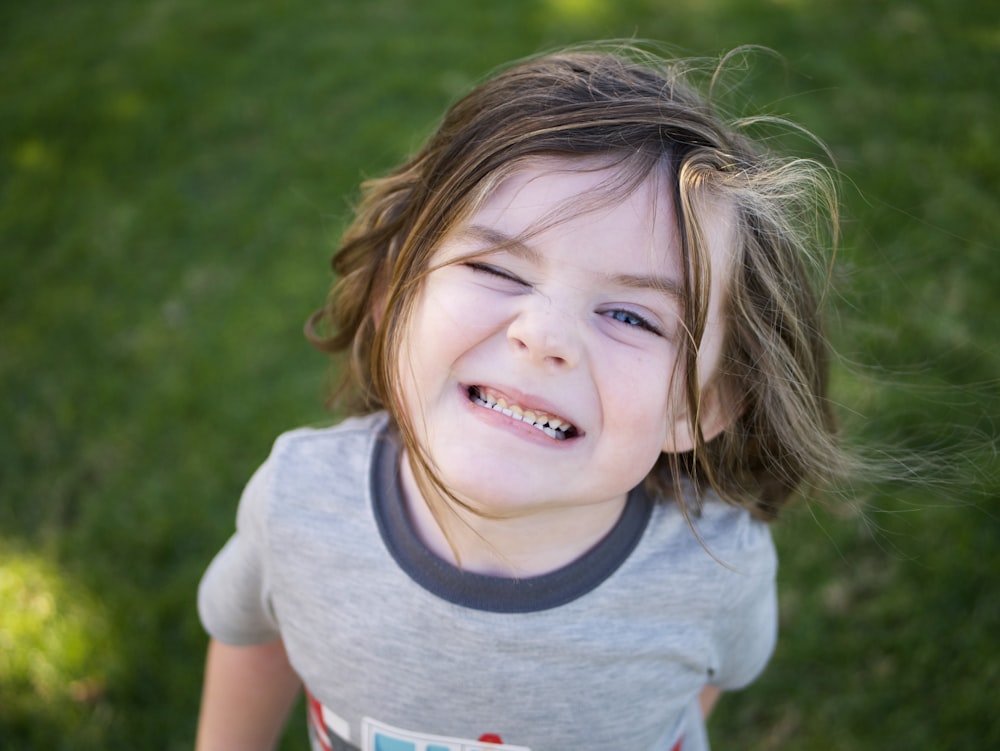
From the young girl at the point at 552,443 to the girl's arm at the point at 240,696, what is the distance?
0.04 feet

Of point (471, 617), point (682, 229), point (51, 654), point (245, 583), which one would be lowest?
point (51, 654)

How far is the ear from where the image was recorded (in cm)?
144

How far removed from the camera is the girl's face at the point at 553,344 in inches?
48.0

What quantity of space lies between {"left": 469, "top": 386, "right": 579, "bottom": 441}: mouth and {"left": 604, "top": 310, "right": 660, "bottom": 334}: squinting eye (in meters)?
0.17

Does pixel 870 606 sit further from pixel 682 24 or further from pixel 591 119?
pixel 682 24

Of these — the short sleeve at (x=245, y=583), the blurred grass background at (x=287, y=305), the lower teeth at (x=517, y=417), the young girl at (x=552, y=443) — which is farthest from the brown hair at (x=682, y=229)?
the blurred grass background at (x=287, y=305)

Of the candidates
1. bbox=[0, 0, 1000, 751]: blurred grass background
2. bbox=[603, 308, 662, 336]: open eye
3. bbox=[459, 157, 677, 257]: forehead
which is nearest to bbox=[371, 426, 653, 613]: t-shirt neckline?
bbox=[603, 308, 662, 336]: open eye

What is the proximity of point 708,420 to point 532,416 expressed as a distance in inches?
16.3

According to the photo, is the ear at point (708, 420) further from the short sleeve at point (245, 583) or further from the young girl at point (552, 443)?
the short sleeve at point (245, 583)

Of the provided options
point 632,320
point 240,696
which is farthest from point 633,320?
point 240,696

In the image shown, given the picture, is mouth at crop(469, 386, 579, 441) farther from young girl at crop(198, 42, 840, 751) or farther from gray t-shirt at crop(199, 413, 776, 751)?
gray t-shirt at crop(199, 413, 776, 751)

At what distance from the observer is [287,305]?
3660mm

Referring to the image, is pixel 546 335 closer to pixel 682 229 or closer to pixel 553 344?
pixel 553 344

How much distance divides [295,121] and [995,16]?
3.66 m
